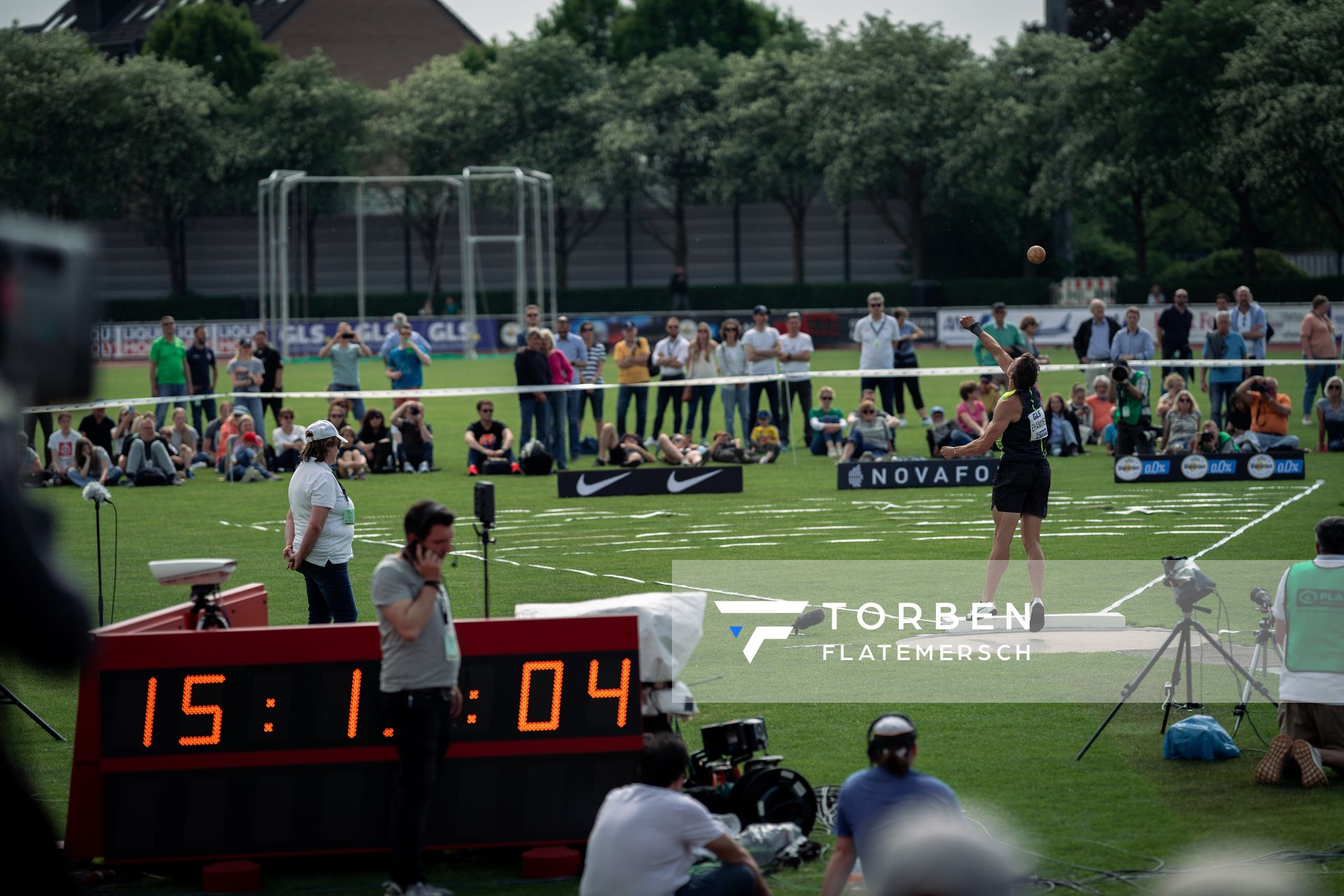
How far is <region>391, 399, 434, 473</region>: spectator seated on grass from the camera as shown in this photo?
81.3 feet

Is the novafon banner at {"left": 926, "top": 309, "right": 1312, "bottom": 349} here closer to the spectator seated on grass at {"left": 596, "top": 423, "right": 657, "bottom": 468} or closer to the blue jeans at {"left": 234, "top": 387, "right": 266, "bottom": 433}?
the spectator seated on grass at {"left": 596, "top": 423, "right": 657, "bottom": 468}

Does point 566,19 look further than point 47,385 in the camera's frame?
Yes

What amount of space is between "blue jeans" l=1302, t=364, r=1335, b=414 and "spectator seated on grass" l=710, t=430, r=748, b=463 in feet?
29.6

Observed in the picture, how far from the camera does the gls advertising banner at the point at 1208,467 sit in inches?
846

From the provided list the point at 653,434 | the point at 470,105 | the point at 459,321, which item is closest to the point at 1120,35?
the point at 470,105

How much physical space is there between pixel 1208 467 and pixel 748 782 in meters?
15.5

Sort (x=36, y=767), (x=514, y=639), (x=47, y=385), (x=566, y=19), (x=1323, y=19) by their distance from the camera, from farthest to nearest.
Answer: (x=566, y=19) → (x=1323, y=19) → (x=36, y=767) → (x=514, y=639) → (x=47, y=385)

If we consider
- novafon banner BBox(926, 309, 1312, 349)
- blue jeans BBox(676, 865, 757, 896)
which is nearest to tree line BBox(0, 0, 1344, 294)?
novafon banner BBox(926, 309, 1312, 349)

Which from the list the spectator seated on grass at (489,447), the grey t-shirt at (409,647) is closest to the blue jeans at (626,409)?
the spectator seated on grass at (489,447)

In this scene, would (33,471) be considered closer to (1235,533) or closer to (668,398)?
(668,398)

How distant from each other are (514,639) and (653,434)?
1852cm

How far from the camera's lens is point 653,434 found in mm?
26578

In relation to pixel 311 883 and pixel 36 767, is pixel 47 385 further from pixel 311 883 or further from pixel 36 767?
pixel 36 767

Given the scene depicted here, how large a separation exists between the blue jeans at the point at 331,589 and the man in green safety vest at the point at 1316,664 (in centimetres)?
578
